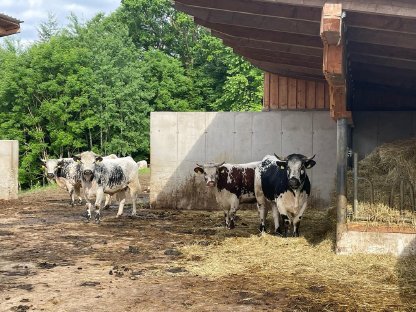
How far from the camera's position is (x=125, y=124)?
39.5 m

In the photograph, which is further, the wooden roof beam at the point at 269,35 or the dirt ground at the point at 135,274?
the wooden roof beam at the point at 269,35

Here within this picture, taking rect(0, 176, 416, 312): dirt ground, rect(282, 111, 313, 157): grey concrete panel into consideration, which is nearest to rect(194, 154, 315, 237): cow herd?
rect(0, 176, 416, 312): dirt ground

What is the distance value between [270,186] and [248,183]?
1032mm

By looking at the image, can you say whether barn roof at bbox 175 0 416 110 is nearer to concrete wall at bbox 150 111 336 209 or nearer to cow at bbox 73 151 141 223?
concrete wall at bbox 150 111 336 209

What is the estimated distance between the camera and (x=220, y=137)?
1523 centimetres

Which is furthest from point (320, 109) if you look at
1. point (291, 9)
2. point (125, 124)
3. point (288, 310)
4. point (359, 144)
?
point (125, 124)

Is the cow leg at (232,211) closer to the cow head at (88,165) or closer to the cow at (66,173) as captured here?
the cow head at (88,165)

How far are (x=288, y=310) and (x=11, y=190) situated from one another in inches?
572

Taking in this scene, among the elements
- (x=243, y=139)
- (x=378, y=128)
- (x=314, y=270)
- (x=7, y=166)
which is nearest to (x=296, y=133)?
(x=243, y=139)

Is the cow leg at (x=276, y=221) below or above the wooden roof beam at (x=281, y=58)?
below

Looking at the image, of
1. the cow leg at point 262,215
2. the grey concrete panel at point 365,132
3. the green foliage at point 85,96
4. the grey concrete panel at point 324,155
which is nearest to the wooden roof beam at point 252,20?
the cow leg at point 262,215

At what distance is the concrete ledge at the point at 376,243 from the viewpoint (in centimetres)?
792

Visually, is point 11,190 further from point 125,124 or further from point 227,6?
point 125,124

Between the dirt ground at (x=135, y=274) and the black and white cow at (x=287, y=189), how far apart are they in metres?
0.50
